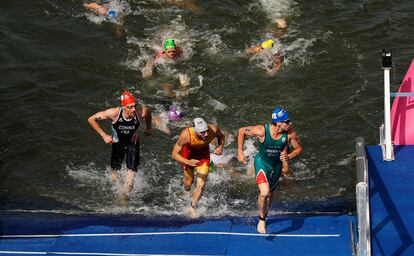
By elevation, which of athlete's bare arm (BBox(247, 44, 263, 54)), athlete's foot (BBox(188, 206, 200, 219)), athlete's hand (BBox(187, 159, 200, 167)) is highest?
athlete's bare arm (BBox(247, 44, 263, 54))

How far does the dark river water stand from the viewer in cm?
1258

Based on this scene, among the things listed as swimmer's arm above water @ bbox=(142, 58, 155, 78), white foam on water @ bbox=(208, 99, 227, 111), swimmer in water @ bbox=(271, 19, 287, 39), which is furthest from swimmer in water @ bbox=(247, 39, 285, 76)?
swimmer's arm above water @ bbox=(142, 58, 155, 78)

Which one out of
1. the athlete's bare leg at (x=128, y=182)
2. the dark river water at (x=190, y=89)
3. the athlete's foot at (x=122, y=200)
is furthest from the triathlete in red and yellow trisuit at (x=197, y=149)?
the athlete's foot at (x=122, y=200)

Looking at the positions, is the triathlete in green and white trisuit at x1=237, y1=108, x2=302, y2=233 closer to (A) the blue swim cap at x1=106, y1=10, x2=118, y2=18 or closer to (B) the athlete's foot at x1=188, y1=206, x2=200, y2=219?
(B) the athlete's foot at x1=188, y1=206, x2=200, y2=219

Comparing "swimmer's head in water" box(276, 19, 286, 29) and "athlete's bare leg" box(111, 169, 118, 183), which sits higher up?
"swimmer's head in water" box(276, 19, 286, 29)

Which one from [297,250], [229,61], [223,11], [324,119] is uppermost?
[223,11]

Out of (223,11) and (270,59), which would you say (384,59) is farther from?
(223,11)

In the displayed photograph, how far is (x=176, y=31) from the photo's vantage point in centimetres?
1845

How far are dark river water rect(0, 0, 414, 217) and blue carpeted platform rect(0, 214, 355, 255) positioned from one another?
73cm

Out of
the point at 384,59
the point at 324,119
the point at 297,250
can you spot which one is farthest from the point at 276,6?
the point at 297,250

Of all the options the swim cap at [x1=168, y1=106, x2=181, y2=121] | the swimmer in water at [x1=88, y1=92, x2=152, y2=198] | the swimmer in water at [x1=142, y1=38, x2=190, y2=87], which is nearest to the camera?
the swimmer in water at [x1=88, y1=92, x2=152, y2=198]

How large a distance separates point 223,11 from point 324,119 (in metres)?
5.72

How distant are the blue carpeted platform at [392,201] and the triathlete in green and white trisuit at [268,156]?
4.58 feet

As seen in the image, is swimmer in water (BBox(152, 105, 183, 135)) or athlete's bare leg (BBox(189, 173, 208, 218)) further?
swimmer in water (BBox(152, 105, 183, 135))
